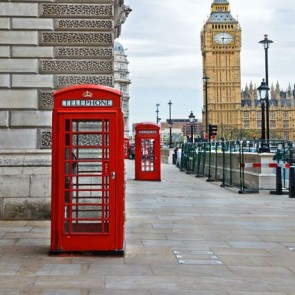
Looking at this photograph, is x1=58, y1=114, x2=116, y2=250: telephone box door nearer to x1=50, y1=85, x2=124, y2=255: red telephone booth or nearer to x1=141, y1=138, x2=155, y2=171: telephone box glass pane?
x1=50, y1=85, x2=124, y2=255: red telephone booth

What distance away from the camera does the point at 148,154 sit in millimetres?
22906

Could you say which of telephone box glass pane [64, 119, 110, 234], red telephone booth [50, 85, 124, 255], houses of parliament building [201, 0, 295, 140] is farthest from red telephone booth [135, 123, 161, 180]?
houses of parliament building [201, 0, 295, 140]

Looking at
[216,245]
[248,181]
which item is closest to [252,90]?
[248,181]

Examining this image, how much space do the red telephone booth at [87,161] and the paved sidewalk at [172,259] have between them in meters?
0.25

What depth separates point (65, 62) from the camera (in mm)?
10836

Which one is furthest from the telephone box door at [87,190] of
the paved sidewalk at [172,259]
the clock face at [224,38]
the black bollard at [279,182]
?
the clock face at [224,38]

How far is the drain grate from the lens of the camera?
23.5ft

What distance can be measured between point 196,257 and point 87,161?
76.3 inches

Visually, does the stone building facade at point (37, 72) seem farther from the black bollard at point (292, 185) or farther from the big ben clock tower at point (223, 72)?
the big ben clock tower at point (223, 72)

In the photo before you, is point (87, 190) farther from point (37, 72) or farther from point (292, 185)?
point (292, 185)

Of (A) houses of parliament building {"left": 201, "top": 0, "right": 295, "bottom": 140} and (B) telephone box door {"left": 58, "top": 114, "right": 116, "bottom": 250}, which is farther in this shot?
(A) houses of parliament building {"left": 201, "top": 0, "right": 295, "bottom": 140}

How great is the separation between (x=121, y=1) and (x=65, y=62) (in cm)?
348

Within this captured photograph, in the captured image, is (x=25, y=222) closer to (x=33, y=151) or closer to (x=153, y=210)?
(x=33, y=151)

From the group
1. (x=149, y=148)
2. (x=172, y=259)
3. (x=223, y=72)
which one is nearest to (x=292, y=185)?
(x=149, y=148)
